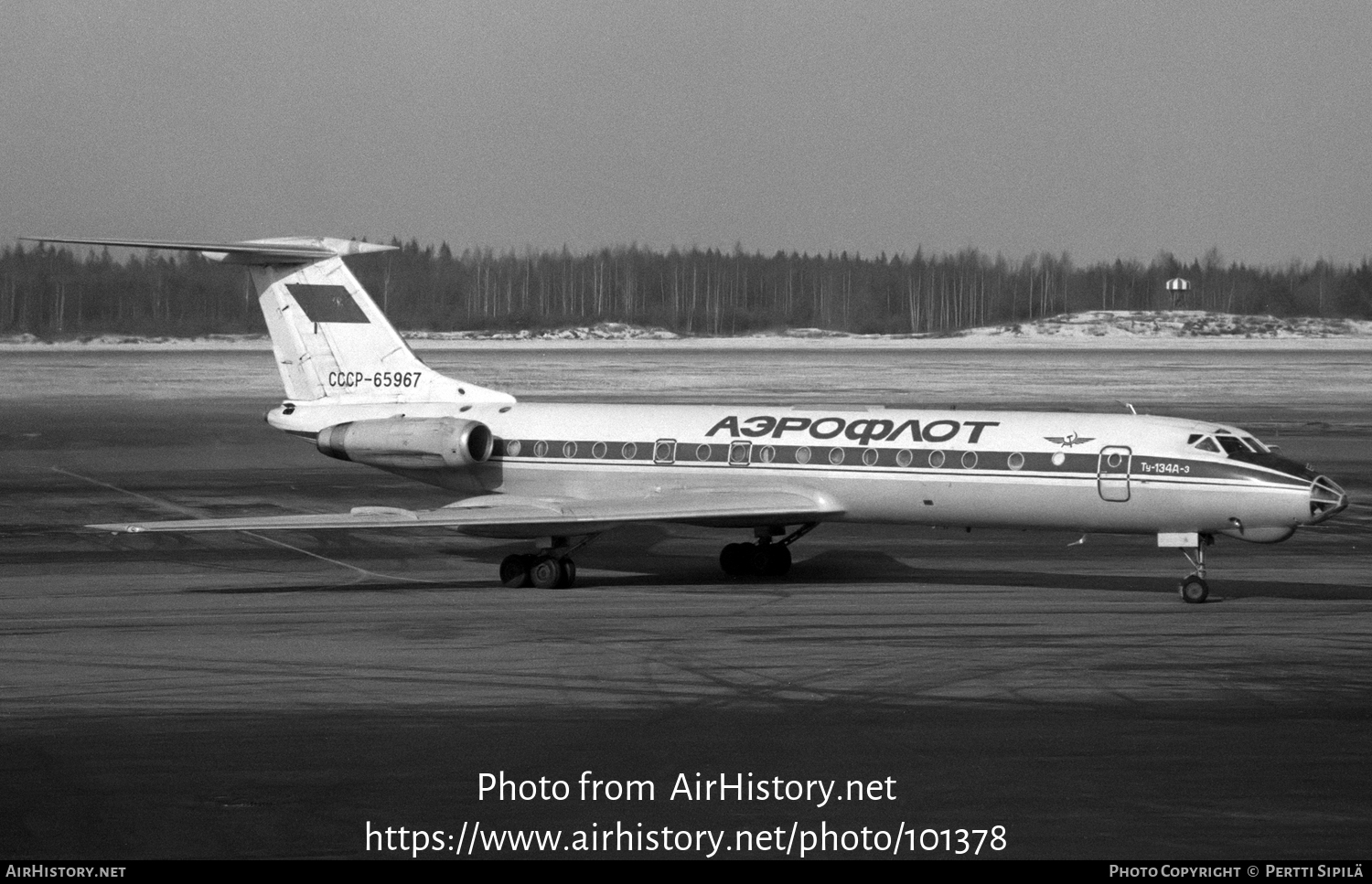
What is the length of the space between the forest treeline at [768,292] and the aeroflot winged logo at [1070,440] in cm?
4893

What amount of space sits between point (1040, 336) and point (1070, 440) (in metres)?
77.5

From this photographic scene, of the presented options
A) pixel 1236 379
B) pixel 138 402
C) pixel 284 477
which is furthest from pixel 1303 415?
pixel 138 402

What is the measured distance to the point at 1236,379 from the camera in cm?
6781

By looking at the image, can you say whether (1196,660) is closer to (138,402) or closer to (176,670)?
(176,670)

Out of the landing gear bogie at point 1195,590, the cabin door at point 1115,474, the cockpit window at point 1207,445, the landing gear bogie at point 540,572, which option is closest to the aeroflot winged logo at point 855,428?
the cabin door at point 1115,474

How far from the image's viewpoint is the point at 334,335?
84.3ft

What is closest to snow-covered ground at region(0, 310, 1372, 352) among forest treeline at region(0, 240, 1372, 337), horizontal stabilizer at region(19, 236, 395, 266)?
forest treeline at region(0, 240, 1372, 337)

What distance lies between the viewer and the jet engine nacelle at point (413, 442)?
2378 centimetres

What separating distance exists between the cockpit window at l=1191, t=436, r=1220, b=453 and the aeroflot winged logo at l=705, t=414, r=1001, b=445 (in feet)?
8.40

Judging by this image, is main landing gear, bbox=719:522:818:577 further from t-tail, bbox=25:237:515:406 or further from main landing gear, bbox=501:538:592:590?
t-tail, bbox=25:237:515:406

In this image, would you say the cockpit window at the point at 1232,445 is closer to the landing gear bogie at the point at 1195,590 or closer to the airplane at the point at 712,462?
→ the airplane at the point at 712,462

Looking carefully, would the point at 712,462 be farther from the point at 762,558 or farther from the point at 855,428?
the point at 855,428

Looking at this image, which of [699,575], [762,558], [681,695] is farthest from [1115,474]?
[681,695]
